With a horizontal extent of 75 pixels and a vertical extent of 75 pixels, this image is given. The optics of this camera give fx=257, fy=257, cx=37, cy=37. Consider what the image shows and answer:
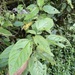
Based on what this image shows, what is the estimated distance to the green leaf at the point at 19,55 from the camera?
1476 millimetres

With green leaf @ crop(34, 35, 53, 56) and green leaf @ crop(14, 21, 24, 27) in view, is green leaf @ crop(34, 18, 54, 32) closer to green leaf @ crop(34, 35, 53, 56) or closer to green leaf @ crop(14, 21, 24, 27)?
green leaf @ crop(34, 35, 53, 56)

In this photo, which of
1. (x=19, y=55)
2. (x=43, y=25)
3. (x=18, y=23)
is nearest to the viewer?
(x=19, y=55)

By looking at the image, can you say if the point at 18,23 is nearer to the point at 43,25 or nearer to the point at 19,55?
the point at 43,25

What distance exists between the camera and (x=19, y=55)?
1.52 metres

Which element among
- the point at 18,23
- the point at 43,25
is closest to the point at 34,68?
the point at 43,25

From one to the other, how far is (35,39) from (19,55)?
0.15 metres

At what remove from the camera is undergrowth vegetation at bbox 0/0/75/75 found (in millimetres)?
1542

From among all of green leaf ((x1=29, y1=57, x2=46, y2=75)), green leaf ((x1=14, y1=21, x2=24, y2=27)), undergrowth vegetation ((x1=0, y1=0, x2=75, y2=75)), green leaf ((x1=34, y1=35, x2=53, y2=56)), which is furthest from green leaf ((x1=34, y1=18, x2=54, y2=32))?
green leaf ((x1=14, y1=21, x2=24, y2=27))

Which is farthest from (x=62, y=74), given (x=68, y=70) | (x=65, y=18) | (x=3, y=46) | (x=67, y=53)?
(x=65, y=18)

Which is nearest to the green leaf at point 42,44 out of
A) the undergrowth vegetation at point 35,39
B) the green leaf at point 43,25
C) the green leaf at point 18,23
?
the undergrowth vegetation at point 35,39

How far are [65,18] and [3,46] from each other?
4.04 feet

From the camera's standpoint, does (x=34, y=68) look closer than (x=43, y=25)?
Yes

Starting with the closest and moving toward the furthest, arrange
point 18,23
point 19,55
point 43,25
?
1. point 19,55
2. point 43,25
3. point 18,23

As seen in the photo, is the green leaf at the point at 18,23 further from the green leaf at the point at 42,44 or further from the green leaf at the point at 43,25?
the green leaf at the point at 42,44
